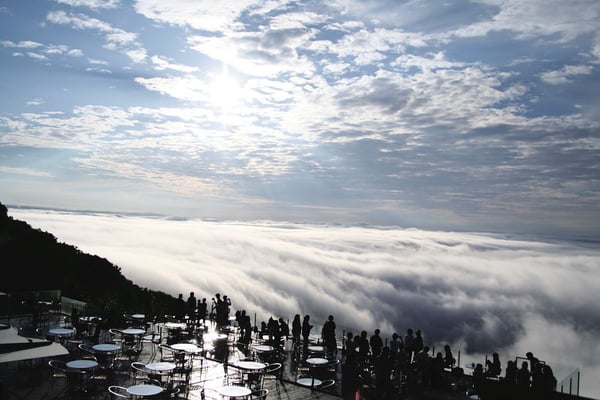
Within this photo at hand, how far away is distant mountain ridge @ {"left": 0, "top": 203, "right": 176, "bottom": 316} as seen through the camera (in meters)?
31.5

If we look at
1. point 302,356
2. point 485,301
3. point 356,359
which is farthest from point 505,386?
point 485,301

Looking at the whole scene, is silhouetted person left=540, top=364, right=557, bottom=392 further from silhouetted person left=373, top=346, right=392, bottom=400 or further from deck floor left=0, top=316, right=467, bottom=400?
silhouetted person left=373, top=346, right=392, bottom=400

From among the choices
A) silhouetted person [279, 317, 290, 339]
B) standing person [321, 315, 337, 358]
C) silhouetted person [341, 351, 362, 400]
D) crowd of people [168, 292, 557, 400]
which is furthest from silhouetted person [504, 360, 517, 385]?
silhouetted person [279, 317, 290, 339]

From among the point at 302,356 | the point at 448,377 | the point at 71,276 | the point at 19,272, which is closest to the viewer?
the point at 448,377

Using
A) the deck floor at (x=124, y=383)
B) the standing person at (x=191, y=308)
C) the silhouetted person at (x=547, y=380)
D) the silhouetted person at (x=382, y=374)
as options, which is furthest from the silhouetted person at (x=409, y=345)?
the standing person at (x=191, y=308)

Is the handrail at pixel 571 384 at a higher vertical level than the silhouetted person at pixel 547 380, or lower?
lower

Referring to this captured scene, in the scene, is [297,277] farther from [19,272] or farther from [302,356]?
[302,356]

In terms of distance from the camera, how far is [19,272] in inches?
1302

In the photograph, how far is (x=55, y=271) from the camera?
35.0 m

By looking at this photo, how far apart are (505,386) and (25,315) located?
65.7ft

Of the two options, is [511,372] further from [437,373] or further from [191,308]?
[191,308]

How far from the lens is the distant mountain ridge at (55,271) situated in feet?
103

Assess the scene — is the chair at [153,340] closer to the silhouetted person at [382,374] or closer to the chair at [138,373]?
the chair at [138,373]

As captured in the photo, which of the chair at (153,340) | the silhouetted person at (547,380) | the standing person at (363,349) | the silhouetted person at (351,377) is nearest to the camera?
the silhouetted person at (547,380)
